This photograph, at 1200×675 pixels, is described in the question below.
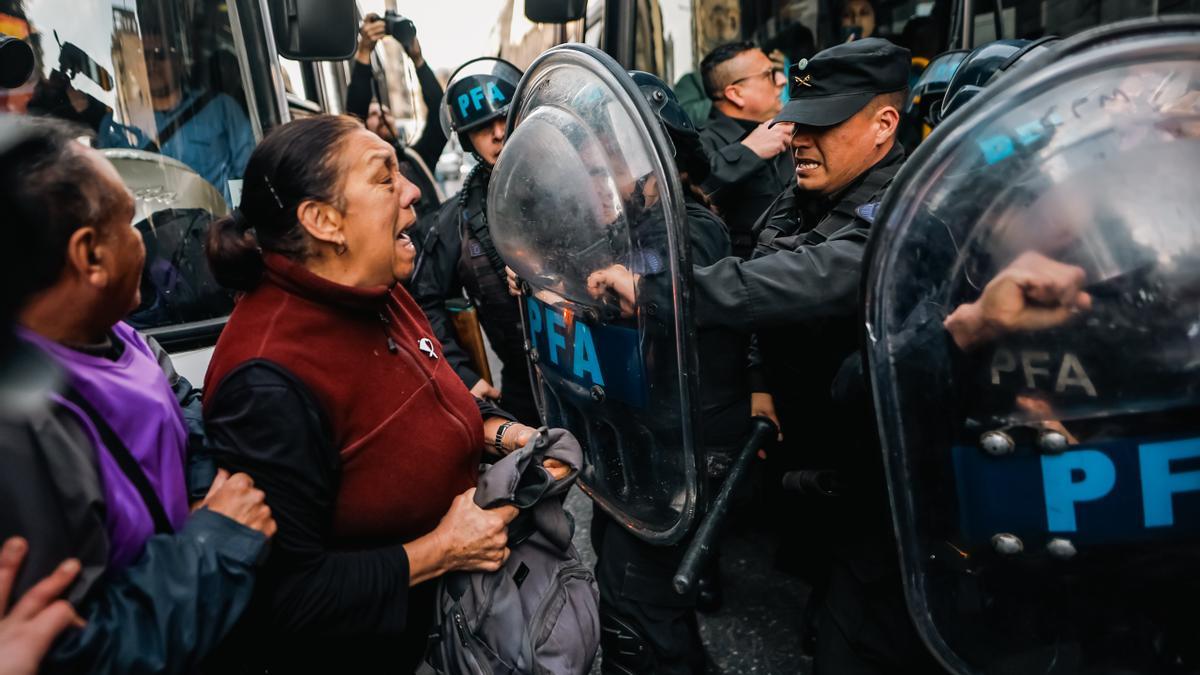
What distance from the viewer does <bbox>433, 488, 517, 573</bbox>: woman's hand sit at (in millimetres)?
1468

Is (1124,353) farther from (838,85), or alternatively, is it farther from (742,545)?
(742,545)

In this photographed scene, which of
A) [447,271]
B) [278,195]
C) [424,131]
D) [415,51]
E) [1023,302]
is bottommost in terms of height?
[447,271]

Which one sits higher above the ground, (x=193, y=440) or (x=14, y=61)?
(x=14, y=61)

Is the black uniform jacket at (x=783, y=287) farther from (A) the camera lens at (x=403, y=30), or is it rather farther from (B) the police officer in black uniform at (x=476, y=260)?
(A) the camera lens at (x=403, y=30)

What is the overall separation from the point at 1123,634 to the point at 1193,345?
1.47ft

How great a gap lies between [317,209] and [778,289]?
92 cm

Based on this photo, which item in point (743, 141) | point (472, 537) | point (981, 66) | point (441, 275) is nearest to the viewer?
point (472, 537)

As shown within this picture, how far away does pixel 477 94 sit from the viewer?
3.00 metres

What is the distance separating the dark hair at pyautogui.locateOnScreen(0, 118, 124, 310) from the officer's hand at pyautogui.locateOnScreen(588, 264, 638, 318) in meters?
0.86

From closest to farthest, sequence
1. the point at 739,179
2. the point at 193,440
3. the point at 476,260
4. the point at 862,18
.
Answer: the point at 193,440, the point at 476,260, the point at 739,179, the point at 862,18

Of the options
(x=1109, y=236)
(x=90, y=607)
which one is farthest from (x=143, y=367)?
(x=1109, y=236)

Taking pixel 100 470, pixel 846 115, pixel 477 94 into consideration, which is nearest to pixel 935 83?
pixel 846 115

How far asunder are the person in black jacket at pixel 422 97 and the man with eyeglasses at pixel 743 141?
159cm

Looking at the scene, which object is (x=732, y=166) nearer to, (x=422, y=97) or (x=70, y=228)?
(x=422, y=97)
